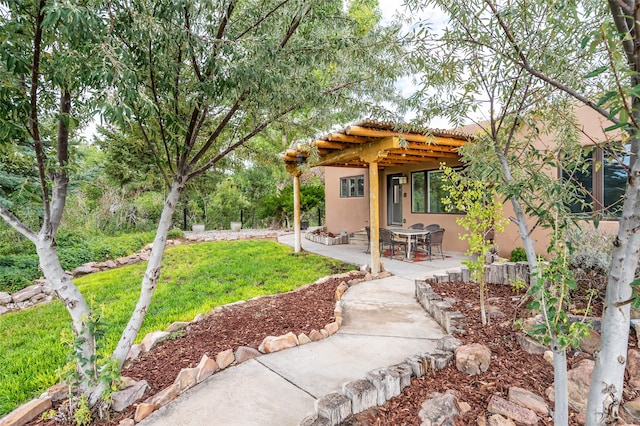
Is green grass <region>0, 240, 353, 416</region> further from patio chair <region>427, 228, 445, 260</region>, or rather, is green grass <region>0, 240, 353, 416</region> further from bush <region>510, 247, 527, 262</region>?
bush <region>510, 247, 527, 262</region>

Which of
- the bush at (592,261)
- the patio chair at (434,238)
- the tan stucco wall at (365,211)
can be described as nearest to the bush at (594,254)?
the bush at (592,261)

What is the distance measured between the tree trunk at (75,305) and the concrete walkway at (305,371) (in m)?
0.61

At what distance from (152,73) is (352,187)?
421 inches

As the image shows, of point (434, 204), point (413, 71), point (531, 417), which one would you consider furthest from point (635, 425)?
point (434, 204)

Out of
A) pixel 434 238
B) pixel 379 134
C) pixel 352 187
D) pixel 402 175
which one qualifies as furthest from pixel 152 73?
pixel 352 187

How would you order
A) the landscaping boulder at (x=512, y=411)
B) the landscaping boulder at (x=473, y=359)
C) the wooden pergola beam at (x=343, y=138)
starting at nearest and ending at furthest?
1. the landscaping boulder at (x=512, y=411)
2. the landscaping boulder at (x=473, y=359)
3. the wooden pergola beam at (x=343, y=138)

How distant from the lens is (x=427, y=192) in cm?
983

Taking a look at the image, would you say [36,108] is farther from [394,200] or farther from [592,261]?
[394,200]

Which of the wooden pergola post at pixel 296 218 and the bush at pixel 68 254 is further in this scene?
the wooden pergola post at pixel 296 218

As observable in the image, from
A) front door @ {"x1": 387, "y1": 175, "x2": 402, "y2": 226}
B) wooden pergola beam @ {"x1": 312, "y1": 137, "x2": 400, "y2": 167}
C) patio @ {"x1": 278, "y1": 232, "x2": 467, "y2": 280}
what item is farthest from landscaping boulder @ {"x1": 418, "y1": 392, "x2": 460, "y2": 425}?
front door @ {"x1": 387, "y1": 175, "x2": 402, "y2": 226}

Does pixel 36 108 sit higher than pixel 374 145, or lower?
lower

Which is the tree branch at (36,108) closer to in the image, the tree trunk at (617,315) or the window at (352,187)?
the tree trunk at (617,315)

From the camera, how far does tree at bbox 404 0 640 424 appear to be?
1155mm

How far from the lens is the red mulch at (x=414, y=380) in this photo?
2303 mm
